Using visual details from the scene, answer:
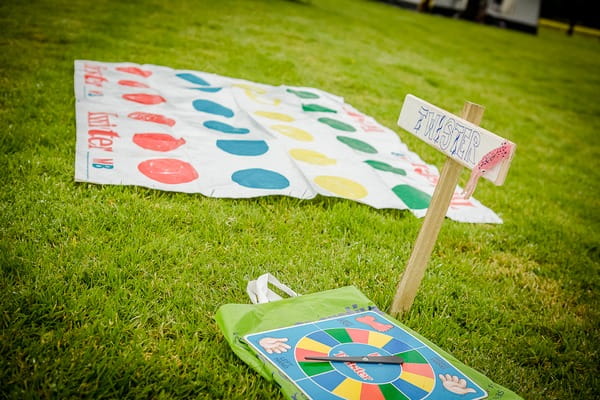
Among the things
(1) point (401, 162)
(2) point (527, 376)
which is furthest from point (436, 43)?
(2) point (527, 376)

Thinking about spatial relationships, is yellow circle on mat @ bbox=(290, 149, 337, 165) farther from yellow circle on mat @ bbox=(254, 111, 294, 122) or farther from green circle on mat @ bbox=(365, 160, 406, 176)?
yellow circle on mat @ bbox=(254, 111, 294, 122)

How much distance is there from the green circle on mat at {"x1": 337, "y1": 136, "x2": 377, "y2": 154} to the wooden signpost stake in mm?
1600

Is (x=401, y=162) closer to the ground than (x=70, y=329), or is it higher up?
higher up

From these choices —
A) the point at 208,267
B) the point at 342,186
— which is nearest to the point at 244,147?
the point at 342,186

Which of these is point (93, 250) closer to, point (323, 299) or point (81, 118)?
point (323, 299)

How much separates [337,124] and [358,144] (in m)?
0.40

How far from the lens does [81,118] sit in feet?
9.00

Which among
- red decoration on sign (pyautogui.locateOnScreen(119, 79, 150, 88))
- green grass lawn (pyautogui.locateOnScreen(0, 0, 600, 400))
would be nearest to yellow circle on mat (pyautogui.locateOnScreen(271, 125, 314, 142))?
green grass lawn (pyautogui.locateOnScreen(0, 0, 600, 400))

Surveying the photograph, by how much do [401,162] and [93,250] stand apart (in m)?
2.23

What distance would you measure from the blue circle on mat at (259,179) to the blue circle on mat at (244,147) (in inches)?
9.7

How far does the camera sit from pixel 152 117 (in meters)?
3.02

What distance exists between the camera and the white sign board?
129cm

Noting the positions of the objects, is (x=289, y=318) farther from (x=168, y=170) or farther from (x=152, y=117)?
(x=152, y=117)

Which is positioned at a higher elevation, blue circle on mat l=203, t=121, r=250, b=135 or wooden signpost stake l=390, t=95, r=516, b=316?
wooden signpost stake l=390, t=95, r=516, b=316
